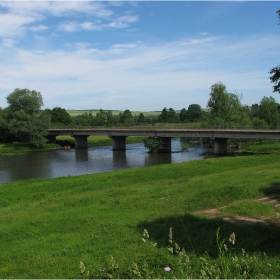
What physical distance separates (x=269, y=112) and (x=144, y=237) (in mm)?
97221

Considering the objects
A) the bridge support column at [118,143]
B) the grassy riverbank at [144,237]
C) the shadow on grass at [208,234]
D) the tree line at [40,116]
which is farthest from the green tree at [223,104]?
the shadow on grass at [208,234]

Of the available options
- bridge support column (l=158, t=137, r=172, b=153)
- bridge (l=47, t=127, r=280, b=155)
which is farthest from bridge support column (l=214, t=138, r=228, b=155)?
bridge support column (l=158, t=137, r=172, b=153)

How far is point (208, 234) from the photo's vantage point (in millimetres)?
11781

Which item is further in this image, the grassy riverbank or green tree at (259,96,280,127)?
green tree at (259,96,280,127)

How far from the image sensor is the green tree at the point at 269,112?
3831 inches

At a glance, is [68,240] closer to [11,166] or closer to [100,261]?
[100,261]

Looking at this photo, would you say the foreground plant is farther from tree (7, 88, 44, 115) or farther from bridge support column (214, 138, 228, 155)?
tree (7, 88, 44, 115)

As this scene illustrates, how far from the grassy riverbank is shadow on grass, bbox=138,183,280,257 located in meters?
0.03

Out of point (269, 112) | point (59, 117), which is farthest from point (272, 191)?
point (59, 117)

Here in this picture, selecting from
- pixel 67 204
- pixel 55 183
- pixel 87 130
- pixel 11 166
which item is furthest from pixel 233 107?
pixel 67 204

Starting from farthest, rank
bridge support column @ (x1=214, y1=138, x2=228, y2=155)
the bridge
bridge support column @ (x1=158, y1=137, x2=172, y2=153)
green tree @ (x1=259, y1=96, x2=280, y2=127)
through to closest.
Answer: green tree @ (x1=259, y1=96, x2=280, y2=127) → bridge support column @ (x1=158, y1=137, x2=172, y2=153) → bridge support column @ (x1=214, y1=138, x2=228, y2=155) → the bridge

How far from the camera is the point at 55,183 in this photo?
103ft

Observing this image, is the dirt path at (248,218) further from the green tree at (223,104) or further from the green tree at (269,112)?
the green tree at (269,112)

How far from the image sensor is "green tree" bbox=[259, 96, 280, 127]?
97.3 m
